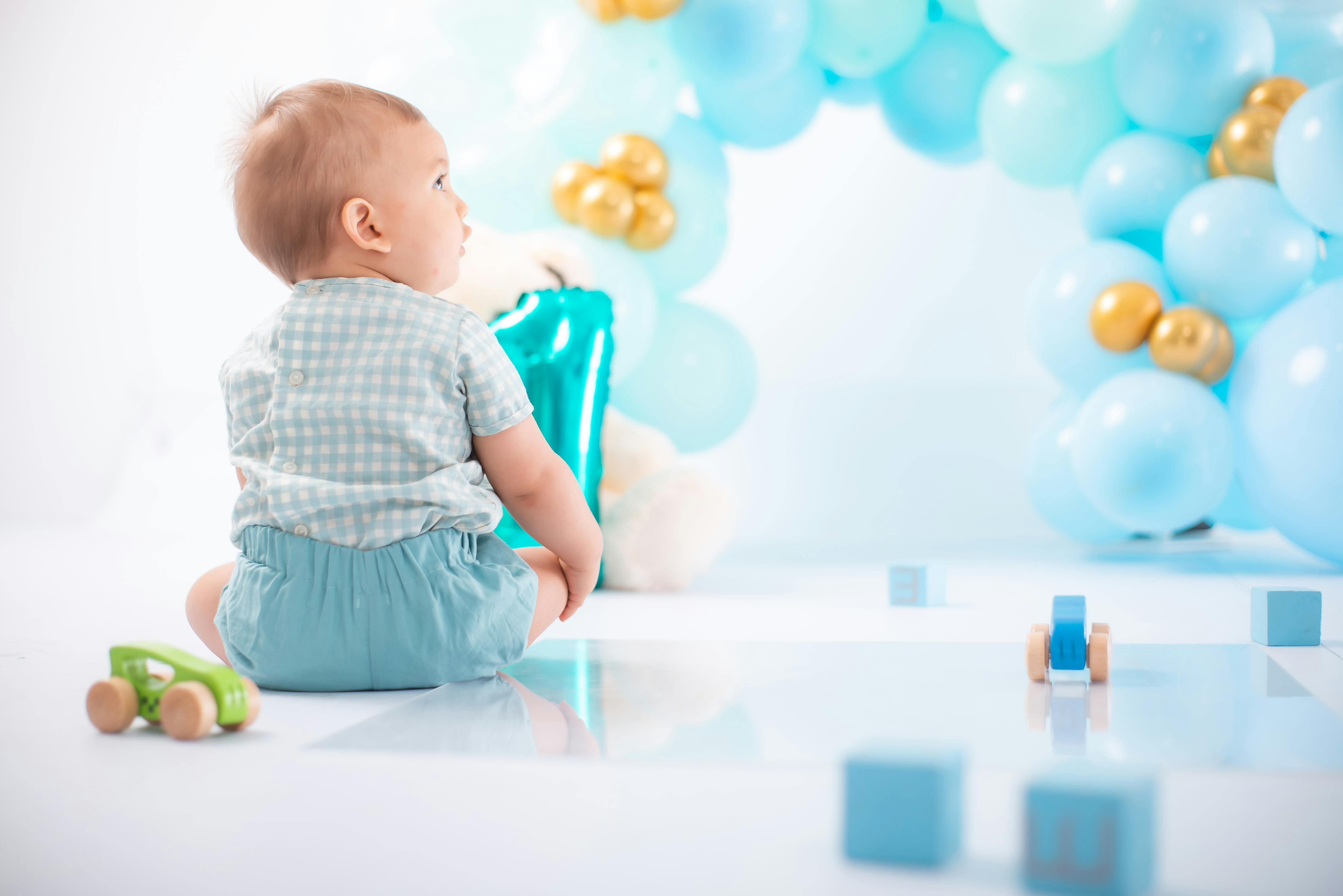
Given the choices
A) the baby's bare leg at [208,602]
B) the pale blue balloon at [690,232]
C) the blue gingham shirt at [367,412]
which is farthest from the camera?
the pale blue balloon at [690,232]

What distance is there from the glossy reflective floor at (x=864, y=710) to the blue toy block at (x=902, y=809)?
6.3 inches

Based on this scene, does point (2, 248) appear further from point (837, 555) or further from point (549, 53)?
point (837, 555)

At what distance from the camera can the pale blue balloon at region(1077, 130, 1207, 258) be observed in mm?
1759

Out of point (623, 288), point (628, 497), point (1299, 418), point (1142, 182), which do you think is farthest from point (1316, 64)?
point (628, 497)

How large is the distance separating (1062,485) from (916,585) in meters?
0.63

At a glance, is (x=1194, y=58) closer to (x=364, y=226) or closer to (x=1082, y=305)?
(x=1082, y=305)

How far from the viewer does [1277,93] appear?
1.68 m

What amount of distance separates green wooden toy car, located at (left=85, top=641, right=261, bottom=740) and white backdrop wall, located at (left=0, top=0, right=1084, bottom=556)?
1.71 metres

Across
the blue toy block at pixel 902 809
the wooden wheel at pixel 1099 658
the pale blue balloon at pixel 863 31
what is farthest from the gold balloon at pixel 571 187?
the blue toy block at pixel 902 809

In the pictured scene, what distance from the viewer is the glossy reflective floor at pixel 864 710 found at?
2.48 feet

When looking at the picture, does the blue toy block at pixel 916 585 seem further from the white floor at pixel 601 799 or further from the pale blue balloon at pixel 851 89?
the pale blue balloon at pixel 851 89

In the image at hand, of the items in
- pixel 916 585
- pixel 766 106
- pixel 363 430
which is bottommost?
pixel 916 585

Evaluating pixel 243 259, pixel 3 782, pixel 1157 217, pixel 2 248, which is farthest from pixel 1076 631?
pixel 2 248

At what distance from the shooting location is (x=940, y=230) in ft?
8.54
